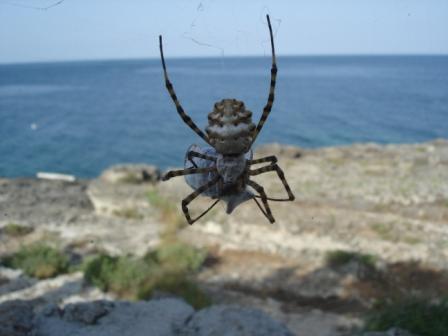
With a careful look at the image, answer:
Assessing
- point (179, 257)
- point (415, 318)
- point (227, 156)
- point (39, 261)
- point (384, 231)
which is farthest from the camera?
point (384, 231)

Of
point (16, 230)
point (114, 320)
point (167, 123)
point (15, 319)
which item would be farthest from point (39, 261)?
A: point (167, 123)

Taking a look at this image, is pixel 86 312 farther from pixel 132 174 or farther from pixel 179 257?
pixel 132 174

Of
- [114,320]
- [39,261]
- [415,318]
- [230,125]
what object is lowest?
[39,261]

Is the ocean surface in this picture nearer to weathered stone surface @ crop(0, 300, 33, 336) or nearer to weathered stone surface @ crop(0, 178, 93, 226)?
weathered stone surface @ crop(0, 178, 93, 226)

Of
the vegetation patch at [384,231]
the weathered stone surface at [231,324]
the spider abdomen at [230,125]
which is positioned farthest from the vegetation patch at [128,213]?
the spider abdomen at [230,125]

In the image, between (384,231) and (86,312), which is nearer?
(86,312)

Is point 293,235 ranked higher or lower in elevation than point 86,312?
lower

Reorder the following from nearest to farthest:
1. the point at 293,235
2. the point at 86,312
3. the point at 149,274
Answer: the point at 86,312 → the point at 149,274 → the point at 293,235

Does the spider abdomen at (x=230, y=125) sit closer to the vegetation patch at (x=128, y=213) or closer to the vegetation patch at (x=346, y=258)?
the vegetation patch at (x=346, y=258)
